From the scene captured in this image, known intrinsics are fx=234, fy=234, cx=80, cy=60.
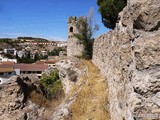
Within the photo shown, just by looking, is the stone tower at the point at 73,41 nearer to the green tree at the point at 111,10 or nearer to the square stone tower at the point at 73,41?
the square stone tower at the point at 73,41

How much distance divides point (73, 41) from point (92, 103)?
39.6 ft

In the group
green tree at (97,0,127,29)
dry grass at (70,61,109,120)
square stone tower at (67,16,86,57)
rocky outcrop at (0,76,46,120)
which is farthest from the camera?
square stone tower at (67,16,86,57)

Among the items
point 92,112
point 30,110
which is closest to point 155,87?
point 92,112

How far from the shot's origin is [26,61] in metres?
92.7

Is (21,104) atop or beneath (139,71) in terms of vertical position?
beneath

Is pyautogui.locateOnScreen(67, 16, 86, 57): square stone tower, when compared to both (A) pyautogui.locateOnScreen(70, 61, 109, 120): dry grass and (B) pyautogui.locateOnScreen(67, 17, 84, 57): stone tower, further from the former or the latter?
(A) pyautogui.locateOnScreen(70, 61, 109, 120): dry grass

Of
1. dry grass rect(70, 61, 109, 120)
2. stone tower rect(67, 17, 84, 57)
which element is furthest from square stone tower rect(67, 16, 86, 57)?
dry grass rect(70, 61, 109, 120)

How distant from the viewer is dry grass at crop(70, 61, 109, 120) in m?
9.25

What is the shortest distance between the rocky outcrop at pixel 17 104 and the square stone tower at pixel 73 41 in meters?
7.89

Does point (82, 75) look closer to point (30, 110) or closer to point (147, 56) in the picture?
point (30, 110)

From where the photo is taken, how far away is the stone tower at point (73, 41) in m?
20.9

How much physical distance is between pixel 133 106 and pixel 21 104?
35.1 ft

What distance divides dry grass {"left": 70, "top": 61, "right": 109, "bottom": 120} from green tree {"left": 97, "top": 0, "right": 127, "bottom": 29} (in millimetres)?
7277

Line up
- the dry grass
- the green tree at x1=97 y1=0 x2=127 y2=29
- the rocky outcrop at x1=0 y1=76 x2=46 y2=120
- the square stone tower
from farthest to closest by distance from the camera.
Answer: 1. the square stone tower
2. the green tree at x1=97 y1=0 x2=127 y2=29
3. the rocky outcrop at x1=0 y1=76 x2=46 y2=120
4. the dry grass
